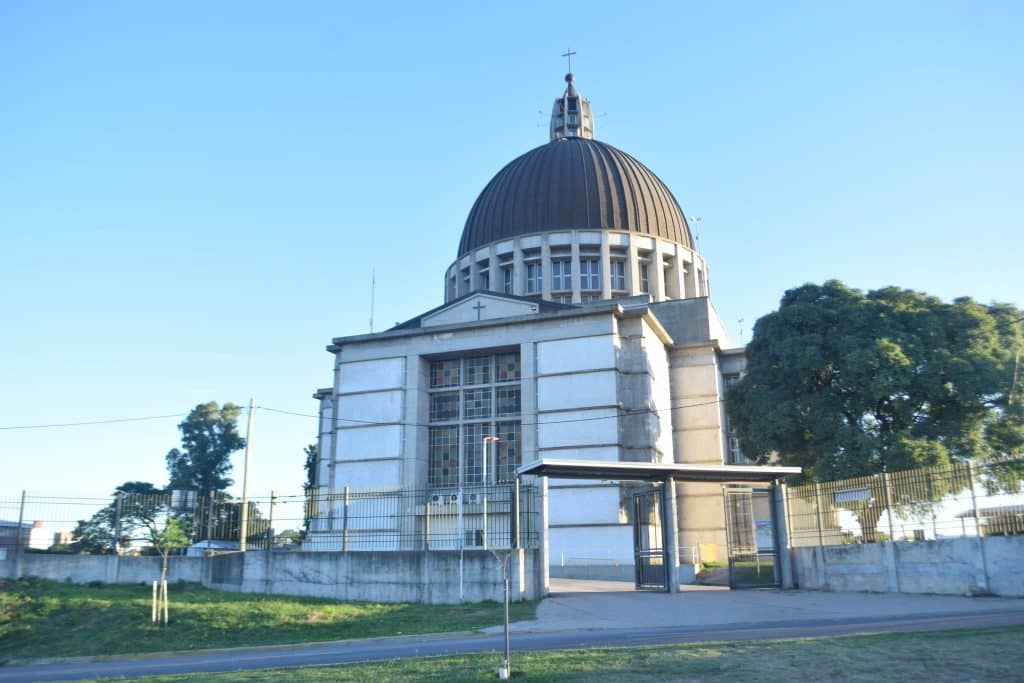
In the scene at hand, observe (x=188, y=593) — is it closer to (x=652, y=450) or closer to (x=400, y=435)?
(x=400, y=435)

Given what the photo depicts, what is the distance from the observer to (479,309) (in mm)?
44500

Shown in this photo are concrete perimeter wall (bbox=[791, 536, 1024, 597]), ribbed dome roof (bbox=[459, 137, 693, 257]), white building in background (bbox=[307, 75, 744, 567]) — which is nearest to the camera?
concrete perimeter wall (bbox=[791, 536, 1024, 597])

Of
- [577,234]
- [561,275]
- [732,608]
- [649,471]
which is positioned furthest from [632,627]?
[577,234]

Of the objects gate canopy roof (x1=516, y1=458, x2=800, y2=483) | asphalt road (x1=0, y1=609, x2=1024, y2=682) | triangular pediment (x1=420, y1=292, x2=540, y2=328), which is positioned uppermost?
triangular pediment (x1=420, y1=292, x2=540, y2=328)

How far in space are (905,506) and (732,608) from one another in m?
5.38

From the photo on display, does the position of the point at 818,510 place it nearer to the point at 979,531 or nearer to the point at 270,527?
the point at 979,531

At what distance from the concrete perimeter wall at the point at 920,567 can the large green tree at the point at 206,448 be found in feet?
157

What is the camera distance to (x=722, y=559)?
44125mm

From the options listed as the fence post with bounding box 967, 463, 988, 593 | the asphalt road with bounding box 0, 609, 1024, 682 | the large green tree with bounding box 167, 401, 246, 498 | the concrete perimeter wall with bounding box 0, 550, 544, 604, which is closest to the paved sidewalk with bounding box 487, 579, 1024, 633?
the fence post with bounding box 967, 463, 988, 593

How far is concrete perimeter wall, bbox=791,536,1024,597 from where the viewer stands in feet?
61.6

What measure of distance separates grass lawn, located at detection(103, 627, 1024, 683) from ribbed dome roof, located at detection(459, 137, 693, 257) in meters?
42.0

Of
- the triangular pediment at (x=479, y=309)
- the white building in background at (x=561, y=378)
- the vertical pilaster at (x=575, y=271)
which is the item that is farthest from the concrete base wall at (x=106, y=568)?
the vertical pilaster at (x=575, y=271)

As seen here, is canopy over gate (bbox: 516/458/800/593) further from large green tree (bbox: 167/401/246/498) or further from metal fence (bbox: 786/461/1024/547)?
large green tree (bbox: 167/401/246/498)

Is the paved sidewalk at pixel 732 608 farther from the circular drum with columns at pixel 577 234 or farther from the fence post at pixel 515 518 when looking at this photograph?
the circular drum with columns at pixel 577 234
